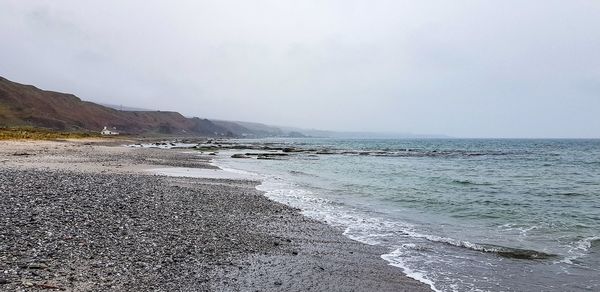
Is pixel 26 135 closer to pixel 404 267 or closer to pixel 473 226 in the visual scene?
pixel 473 226

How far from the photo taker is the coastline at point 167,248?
7.96m

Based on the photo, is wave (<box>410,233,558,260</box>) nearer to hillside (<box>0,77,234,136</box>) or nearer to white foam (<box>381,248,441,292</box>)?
white foam (<box>381,248,441,292</box>)

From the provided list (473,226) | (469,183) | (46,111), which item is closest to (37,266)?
(473,226)

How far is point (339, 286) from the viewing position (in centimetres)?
861

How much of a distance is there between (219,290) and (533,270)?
25.7 feet

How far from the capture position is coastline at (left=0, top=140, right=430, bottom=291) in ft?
26.1

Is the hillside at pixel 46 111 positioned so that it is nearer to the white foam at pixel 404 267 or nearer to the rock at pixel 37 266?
the rock at pixel 37 266

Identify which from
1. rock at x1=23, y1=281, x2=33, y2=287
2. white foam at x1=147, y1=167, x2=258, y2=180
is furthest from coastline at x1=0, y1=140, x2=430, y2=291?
white foam at x1=147, y1=167, x2=258, y2=180

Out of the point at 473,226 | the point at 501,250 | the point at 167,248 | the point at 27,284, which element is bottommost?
the point at 473,226

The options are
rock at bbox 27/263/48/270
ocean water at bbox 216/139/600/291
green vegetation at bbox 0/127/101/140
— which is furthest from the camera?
green vegetation at bbox 0/127/101/140

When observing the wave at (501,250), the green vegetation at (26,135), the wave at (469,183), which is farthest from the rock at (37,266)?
the green vegetation at (26,135)

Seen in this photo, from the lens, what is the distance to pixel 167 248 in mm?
10047

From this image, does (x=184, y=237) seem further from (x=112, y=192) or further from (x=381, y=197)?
(x=381, y=197)

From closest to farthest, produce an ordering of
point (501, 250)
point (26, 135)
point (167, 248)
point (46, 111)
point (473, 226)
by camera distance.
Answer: point (167, 248)
point (501, 250)
point (473, 226)
point (26, 135)
point (46, 111)
